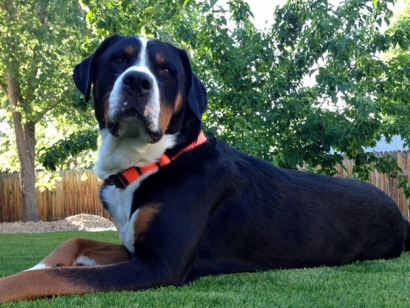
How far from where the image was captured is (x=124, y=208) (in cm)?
380

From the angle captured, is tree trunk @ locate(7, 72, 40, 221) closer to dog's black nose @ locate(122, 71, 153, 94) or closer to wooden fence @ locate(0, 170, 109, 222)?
wooden fence @ locate(0, 170, 109, 222)

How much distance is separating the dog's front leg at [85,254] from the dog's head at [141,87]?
30.6 inches

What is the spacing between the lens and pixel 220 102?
25.8 feet

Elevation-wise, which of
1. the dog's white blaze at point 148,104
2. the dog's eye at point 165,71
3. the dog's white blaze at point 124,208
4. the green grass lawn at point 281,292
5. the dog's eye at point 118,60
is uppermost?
the dog's eye at point 118,60

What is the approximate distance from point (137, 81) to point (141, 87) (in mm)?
46

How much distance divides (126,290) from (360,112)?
4.73m

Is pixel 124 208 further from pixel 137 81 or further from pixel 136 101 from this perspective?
pixel 137 81

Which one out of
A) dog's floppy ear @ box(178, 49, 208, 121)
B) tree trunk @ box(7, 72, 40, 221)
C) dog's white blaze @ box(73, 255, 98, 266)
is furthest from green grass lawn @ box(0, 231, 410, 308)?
tree trunk @ box(7, 72, 40, 221)

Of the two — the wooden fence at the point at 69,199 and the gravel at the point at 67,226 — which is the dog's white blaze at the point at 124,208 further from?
the wooden fence at the point at 69,199

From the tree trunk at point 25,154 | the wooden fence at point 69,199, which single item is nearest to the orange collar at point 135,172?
the tree trunk at point 25,154

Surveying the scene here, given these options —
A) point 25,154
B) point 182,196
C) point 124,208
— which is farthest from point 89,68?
point 25,154

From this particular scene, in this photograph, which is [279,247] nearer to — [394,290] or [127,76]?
[394,290]

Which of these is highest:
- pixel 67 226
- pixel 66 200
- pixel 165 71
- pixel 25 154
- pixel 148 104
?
pixel 165 71

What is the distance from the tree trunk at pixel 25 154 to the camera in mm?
21141
